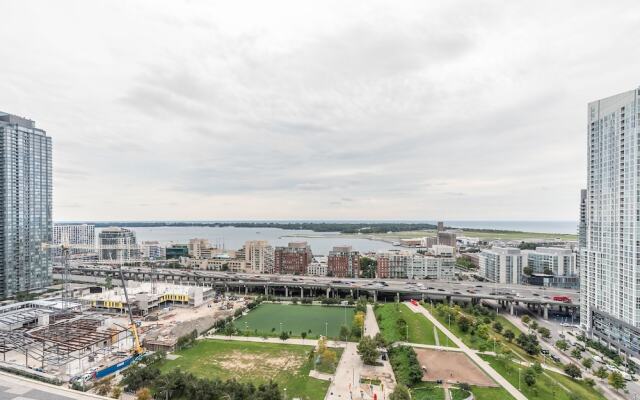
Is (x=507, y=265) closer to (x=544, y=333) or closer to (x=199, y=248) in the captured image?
(x=544, y=333)

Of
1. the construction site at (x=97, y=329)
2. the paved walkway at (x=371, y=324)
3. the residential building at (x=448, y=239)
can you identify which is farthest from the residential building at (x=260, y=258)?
the residential building at (x=448, y=239)

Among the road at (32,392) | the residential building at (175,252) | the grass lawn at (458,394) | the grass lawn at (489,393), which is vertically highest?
the road at (32,392)

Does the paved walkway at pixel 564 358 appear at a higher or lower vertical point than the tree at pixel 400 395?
lower

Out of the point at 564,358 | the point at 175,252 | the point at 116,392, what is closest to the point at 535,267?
the point at 564,358

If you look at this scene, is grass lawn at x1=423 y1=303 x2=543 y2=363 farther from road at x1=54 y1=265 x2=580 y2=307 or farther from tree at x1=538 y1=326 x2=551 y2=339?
road at x1=54 y1=265 x2=580 y2=307

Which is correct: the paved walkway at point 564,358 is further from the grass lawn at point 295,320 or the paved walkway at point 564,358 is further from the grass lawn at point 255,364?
the grass lawn at point 255,364

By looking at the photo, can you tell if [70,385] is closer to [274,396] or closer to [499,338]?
[274,396]

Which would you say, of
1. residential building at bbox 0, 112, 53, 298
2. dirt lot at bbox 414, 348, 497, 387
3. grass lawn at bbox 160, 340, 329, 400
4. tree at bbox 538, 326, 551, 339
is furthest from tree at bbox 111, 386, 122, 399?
residential building at bbox 0, 112, 53, 298
